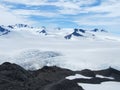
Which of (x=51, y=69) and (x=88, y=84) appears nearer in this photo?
(x=88, y=84)

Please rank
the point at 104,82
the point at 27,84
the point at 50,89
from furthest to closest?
1. the point at 104,82
2. the point at 27,84
3. the point at 50,89

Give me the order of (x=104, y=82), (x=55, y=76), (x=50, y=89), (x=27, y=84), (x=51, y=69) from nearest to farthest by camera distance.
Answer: (x=50, y=89) → (x=27, y=84) → (x=104, y=82) → (x=55, y=76) → (x=51, y=69)

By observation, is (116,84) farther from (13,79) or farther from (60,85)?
(13,79)

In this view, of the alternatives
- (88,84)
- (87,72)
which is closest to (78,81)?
(88,84)

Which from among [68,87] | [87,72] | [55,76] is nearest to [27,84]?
[68,87]

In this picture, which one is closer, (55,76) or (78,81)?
(78,81)

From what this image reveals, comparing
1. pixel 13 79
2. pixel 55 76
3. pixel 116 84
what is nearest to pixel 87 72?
pixel 55 76

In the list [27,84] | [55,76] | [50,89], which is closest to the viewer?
[50,89]

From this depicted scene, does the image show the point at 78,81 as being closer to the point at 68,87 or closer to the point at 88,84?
the point at 88,84

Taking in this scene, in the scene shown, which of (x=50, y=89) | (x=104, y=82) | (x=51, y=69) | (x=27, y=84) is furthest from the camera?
(x=51, y=69)
